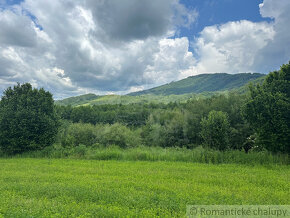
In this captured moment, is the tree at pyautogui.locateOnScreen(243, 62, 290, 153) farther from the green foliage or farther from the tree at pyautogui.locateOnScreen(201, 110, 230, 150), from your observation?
the green foliage

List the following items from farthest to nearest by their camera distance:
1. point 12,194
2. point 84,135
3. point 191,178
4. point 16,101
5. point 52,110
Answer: point 84,135 < point 52,110 < point 16,101 < point 191,178 < point 12,194

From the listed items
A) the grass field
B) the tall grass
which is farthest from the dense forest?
the grass field

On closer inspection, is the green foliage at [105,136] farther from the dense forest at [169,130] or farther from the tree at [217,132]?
the tree at [217,132]

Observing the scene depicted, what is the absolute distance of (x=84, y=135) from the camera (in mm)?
29578

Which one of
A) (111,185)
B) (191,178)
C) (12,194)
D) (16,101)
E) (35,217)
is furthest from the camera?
(16,101)

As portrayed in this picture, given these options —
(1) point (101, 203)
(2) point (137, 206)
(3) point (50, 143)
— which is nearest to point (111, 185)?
(1) point (101, 203)

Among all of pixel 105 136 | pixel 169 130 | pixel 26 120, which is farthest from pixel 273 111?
pixel 169 130

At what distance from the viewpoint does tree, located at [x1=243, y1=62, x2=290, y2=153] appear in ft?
41.5

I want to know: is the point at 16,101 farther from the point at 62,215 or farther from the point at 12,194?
the point at 62,215

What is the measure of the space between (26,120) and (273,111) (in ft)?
76.9

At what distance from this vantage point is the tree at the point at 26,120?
18.6m

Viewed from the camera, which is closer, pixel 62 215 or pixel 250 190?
pixel 62 215

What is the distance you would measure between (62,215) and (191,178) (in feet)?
18.4

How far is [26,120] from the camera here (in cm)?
1889
